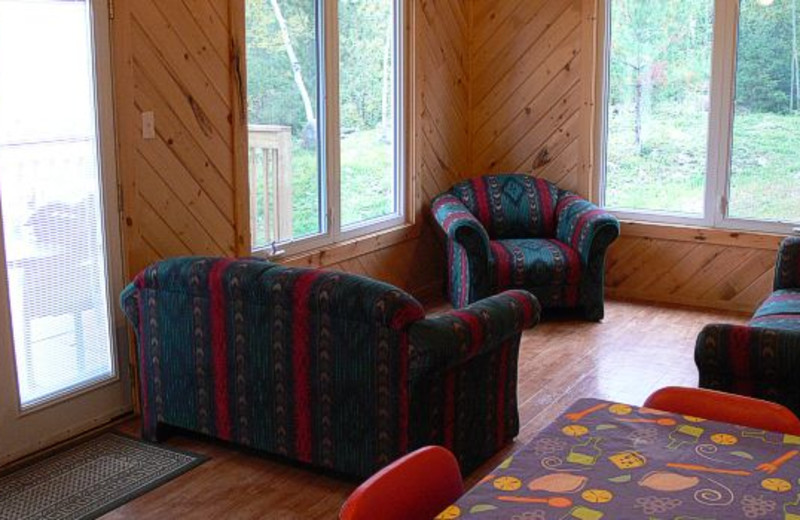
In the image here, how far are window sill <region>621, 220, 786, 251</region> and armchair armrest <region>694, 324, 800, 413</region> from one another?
119 inches

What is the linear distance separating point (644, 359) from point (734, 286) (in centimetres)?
134

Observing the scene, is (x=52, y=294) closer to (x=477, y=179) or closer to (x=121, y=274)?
(x=121, y=274)

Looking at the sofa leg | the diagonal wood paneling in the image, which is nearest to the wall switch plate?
the sofa leg

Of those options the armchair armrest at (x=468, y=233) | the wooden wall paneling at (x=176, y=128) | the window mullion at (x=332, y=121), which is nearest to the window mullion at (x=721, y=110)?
the armchair armrest at (x=468, y=233)

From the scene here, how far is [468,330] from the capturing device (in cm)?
338

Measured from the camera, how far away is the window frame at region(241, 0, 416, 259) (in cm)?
484

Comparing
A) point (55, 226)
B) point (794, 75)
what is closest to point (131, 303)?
point (55, 226)

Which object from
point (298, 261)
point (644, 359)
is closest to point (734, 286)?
point (644, 359)

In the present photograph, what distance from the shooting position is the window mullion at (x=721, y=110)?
6.00 metres

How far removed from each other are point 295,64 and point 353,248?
3.89ft

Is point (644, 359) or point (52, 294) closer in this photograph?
point (52, 294)

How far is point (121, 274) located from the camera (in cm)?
419

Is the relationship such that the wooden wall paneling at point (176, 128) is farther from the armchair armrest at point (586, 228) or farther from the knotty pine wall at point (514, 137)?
the armchair armrest at point (586, 228)

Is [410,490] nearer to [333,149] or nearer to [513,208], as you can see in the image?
[333,149]
